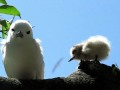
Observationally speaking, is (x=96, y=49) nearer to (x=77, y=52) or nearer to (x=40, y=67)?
(x=77, y=52)

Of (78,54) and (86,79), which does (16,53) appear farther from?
(78,54)

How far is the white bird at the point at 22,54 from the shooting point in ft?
6.21

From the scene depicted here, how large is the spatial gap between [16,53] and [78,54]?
5.22ft

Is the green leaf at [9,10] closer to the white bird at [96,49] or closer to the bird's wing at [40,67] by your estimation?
the bird's wing at [40,67]

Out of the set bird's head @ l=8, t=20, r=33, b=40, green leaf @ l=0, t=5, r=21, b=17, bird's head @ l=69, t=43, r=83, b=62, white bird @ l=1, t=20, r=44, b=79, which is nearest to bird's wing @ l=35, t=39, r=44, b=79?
white bird @ l=1, t=20, r=44, b=79

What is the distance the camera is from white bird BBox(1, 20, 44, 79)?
1.89 meters

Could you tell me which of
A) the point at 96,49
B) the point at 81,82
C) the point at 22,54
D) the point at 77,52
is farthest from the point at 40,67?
the point at 77,52

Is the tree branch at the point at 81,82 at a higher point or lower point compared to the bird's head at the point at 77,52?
higher

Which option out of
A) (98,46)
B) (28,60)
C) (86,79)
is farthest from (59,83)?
(98,46)

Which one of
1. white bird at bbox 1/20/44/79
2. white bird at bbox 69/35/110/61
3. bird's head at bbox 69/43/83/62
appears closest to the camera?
white bird at bbox 1/20/44/79

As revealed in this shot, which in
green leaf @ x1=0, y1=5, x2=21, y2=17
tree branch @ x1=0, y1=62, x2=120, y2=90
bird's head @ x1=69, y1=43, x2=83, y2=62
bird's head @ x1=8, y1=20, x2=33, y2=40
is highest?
green leaf @ x1=0, y1=5, x2=21, y2=17

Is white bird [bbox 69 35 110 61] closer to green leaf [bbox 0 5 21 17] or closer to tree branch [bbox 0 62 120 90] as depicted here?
tree branch [bbox 0 62 120 90]

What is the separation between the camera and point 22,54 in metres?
1.88

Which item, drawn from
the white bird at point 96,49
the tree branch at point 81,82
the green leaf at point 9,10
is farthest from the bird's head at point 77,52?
the green leaf at point 9,10
